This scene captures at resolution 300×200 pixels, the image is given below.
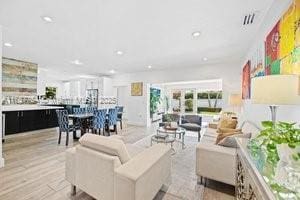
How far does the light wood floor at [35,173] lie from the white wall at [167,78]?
163 inches

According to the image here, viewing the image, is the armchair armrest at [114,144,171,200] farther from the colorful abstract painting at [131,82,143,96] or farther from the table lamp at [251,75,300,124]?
the colorful abstract painting at [131,82,143,96]

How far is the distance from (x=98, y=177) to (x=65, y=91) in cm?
1165

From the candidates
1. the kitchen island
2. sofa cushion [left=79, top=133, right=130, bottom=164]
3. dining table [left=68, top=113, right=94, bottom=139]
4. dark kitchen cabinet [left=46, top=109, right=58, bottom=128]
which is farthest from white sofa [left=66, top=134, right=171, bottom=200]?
dark kitchen cabinet [left=46, top=109, right=58, bottom=128]

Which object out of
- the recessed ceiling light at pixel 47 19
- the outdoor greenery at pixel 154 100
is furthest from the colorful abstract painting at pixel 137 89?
the recessed ceiling light at pixel 47 19

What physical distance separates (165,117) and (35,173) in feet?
13.3

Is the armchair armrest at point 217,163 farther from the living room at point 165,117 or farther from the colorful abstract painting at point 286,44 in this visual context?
the colorful abstract painting at point 286,44

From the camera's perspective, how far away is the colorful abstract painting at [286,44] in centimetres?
161

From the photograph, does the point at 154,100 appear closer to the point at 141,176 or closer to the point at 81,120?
the point at 81,120

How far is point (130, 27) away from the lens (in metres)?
3.19

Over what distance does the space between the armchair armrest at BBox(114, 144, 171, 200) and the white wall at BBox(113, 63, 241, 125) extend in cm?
512

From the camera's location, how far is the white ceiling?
244cm

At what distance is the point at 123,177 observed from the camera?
1.46 m

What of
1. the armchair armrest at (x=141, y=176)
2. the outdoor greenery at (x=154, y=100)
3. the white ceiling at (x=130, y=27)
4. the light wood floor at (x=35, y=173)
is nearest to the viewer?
the armchair armrest at (x=141, y=176)

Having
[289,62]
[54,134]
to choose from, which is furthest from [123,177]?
[54,134]
